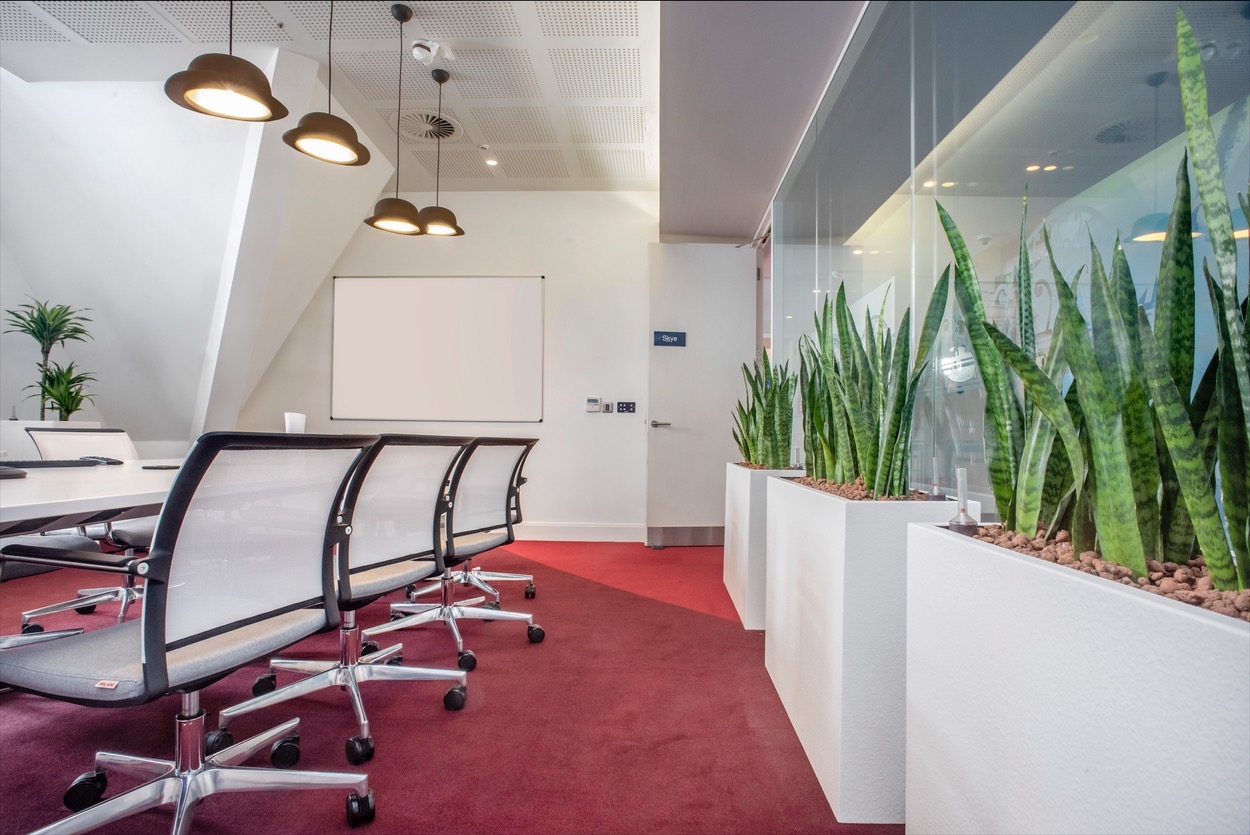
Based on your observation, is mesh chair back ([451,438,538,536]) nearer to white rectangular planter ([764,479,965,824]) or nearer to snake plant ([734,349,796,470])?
snake plant ([734,349,796,470])

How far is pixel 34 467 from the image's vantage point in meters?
2.15

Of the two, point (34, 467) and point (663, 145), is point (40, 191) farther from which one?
point (663, 145)

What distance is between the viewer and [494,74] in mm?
3979

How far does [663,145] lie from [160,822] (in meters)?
3.75

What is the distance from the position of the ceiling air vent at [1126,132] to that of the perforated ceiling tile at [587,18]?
2857mm

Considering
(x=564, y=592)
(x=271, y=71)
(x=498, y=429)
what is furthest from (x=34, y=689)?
(x=498, y=429)

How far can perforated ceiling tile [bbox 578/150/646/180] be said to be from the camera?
5.10 m

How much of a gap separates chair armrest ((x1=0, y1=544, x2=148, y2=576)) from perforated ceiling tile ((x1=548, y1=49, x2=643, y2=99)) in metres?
3.64

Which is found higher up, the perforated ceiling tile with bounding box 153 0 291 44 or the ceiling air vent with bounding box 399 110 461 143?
the ceiling air vent with bounding box 399 110 461 143

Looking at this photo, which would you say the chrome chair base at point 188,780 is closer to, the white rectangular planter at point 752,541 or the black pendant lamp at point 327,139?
the white rectangular planter at point 752,541

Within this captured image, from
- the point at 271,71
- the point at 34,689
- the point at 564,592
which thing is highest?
the point at 271,71

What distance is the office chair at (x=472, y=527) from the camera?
2.51 metres

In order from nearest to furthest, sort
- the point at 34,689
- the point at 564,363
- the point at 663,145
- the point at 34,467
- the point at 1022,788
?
the point at 1022,788 → the point at 34,689 → the point at 34,467 → the point at 663,145 → the point at 564,363

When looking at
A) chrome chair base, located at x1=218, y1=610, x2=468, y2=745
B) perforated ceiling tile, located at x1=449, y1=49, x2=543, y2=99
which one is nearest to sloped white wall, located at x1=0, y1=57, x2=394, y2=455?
perforated ceiling tile, located at x1=449, y1=49, x2=543, y2=99
